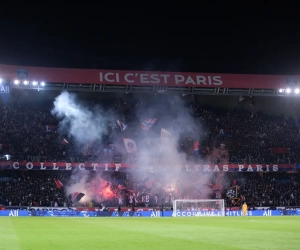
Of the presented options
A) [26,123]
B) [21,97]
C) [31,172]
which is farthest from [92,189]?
[21,97]

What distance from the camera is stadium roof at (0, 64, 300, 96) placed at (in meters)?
42.1

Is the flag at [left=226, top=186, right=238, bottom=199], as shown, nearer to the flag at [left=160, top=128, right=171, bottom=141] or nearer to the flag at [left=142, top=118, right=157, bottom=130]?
the flag at [left=160, top=128, right=171, bottom=141]

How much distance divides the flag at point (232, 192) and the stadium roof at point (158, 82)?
9.87 meters

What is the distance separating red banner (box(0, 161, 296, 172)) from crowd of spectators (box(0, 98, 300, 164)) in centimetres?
80

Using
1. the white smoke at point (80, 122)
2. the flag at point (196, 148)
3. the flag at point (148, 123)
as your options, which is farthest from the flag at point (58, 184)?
the flag at point (196, 148)

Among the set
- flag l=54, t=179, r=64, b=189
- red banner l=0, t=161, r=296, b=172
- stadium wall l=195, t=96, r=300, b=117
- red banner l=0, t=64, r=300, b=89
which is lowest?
flag l=54, t=179, r=64, b=189

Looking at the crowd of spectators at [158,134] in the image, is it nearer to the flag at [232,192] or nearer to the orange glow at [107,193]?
the flag at [232,192]

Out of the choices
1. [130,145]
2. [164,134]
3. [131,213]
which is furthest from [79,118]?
[131,213]

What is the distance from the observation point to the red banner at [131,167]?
41.8 meters

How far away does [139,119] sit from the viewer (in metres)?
48.9

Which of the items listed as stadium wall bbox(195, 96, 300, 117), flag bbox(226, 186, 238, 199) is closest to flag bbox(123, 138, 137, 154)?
stadium wall bbox(195, 96, 300, 117)

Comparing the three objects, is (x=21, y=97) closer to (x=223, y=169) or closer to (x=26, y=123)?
(x=26, y=123)

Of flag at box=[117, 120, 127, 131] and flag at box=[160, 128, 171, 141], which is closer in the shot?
flag at box=[117, 120, 127, 131]

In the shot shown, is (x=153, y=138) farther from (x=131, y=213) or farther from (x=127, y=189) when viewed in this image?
(x=131, y=213)
